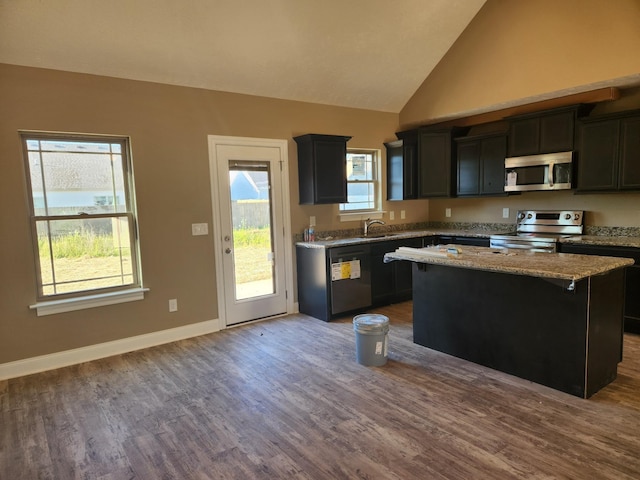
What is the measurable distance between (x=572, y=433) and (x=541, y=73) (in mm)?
3668

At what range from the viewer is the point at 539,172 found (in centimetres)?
484

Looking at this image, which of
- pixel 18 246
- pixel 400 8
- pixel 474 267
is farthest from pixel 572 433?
pixel 18 246

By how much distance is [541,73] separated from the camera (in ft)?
14.5

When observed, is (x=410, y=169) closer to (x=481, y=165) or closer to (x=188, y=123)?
(x=481, y=165)

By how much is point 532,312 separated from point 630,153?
239 centimetres

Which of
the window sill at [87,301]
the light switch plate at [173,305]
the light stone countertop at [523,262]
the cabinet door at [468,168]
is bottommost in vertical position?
the light switch plate at [173,305]

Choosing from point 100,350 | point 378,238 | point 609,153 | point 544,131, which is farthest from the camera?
point 378,238

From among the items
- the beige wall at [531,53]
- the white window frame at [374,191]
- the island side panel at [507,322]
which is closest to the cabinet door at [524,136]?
the beige wall at [531,53]

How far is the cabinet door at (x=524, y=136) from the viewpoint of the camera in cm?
481

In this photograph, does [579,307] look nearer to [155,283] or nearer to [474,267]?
[474,267]

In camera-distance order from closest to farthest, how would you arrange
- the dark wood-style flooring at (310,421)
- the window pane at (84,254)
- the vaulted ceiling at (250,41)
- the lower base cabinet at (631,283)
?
the dark wood-style flooring at (310,421), the vaulted ceiling at (250,41), the window pane at (84,254), the lower base cabinet at (631,283)

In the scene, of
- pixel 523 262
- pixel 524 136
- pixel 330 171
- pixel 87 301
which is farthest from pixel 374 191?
pixel 87 301

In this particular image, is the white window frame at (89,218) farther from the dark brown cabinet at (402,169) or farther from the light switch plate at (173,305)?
the dark brown cabinet at (402,169)

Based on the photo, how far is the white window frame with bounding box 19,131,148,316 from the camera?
3578 millimetres
